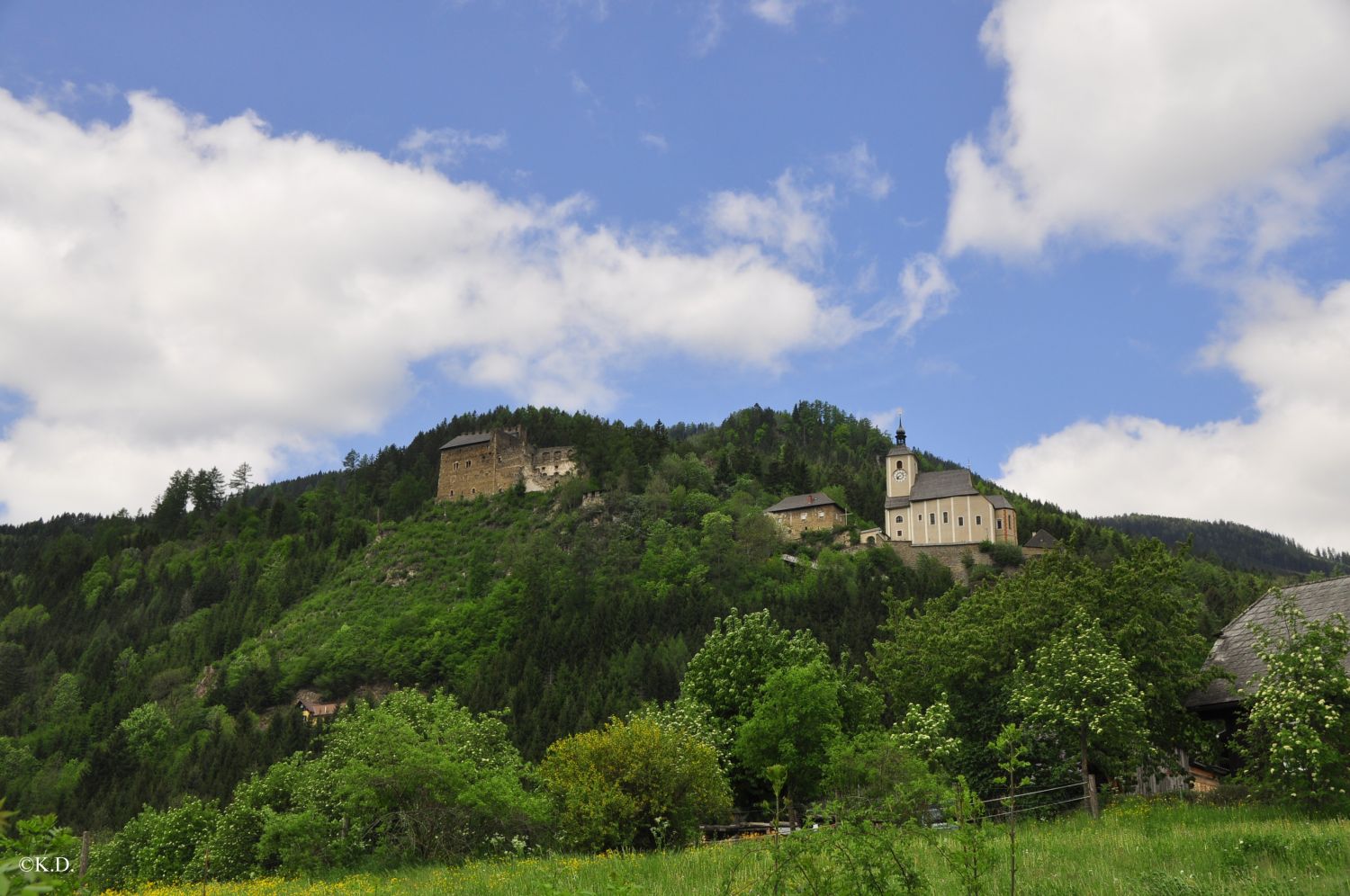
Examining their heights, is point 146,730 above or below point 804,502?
below


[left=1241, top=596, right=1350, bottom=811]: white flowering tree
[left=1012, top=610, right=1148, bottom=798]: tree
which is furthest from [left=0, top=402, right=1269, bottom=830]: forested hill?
[left=1241, top=596, right=1350, bottom=811]: white flowering tree

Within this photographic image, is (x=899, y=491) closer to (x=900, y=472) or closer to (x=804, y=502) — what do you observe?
(x=900, y=472)

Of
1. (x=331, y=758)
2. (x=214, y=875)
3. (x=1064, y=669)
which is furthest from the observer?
(x=331, y=758)

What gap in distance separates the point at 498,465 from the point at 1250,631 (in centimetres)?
10664

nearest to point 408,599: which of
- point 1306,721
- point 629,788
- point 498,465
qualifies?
point 498,465

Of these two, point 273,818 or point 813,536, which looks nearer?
point 273,818

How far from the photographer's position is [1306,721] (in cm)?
1697

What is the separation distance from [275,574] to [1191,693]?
10678cm

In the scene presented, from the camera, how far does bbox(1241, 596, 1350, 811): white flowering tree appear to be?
16.8 metres

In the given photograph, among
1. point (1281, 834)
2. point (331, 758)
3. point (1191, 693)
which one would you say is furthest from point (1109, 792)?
point (331, 758)

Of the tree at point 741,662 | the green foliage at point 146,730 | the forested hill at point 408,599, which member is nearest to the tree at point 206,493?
the forested hill at point 408,599

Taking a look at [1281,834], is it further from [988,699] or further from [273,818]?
[273,818]

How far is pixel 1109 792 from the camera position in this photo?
23.8m

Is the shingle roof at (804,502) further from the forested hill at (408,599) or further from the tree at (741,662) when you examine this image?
the tree at (741,662)
